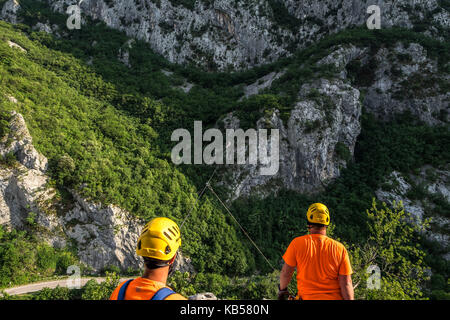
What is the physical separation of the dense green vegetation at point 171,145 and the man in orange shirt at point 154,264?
16687 millimetres

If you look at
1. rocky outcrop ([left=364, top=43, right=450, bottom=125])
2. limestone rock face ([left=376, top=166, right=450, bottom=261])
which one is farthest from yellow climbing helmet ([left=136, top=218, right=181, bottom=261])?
rocky outcrop ([left=364, top=43, right=450, bottom=125])

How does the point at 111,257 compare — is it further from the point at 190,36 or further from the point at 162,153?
the point at 190,36

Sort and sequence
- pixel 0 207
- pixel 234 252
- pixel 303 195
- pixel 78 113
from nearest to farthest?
1. pixel 0 207
2. pixel 234 252
3. pixel 78 113
4. pixel 303 195

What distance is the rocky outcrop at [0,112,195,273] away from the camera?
18.6m

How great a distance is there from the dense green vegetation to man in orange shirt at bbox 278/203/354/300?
15464 millimetres

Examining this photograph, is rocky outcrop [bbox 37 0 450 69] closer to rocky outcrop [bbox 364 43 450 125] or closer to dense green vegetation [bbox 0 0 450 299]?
dense green vegetation [bbox 0 0 450 299]

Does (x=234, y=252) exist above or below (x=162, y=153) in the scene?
below

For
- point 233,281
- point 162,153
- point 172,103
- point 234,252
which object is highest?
point 172,103

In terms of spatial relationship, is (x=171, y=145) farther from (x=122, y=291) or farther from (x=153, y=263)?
(x=122, y=291)

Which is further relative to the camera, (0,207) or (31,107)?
(31,107)

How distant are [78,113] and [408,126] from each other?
44193 mm

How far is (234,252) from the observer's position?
22.0 m

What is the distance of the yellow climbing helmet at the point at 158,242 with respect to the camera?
8.32ft
